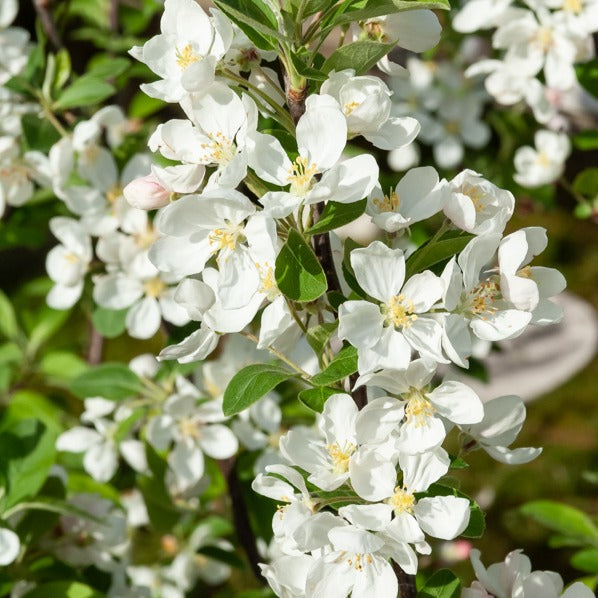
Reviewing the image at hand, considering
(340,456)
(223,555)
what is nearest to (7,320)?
(223,555)

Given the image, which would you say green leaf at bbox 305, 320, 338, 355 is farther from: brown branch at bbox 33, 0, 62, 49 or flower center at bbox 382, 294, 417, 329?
brown branch at bbox 33, 0, 62, 49

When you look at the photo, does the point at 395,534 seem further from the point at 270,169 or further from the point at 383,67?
the point at 383,67

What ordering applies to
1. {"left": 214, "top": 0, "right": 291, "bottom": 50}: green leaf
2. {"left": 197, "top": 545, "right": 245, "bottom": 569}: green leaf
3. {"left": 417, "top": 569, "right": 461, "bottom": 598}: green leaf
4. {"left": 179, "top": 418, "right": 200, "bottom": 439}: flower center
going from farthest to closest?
{"left": 197, "top": 545, "right": 245, "bottom": 569}: green leaf
{"left": 179, "top": 418, "right": 200, "bottom": 439}: flower center
{"left": 417, "top": 569, "right": 461, "bottom": 598}: green leaf
{"left": 214, "top": 0, "right": 291, "bottom": 50}: green leaf

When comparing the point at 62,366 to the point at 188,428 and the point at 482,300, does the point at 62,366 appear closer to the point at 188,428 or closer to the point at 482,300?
the point at 188,428

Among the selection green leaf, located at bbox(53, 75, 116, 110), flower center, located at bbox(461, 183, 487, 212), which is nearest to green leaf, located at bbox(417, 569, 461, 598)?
flower center, located at bbox(461, 183, 487, 212)

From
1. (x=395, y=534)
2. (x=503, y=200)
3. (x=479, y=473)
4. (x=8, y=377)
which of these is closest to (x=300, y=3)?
(x=503, y=200)

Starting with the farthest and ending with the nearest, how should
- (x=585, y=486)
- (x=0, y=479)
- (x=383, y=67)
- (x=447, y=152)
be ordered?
(x=585, y=486)
(x=447, y=152)
(x=0, y=479)
(x=383, y=67)

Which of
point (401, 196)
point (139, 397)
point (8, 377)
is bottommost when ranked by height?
point (8, 377)

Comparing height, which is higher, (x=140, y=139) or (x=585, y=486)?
(x=140, y=139)
